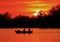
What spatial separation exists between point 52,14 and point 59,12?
37 cm

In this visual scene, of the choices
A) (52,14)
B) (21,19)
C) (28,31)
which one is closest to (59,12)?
(52,14)

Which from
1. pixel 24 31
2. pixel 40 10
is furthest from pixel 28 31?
pixel 40 10

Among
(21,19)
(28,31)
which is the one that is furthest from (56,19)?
(28,31)

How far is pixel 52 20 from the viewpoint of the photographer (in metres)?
18.1

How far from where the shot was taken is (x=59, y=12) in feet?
57.3

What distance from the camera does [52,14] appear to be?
1761 cm

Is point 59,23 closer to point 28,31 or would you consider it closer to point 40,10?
point 40,10

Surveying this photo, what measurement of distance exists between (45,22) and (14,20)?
1684mm

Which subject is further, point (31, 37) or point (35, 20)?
point (31, 37)

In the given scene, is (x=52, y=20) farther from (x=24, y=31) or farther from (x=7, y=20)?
(x=24, y=31)

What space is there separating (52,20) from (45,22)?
0.44m

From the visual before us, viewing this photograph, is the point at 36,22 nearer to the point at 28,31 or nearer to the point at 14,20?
the point at 14,20

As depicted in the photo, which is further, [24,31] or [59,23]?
[24,31]

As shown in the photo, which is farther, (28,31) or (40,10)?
(28,31)
